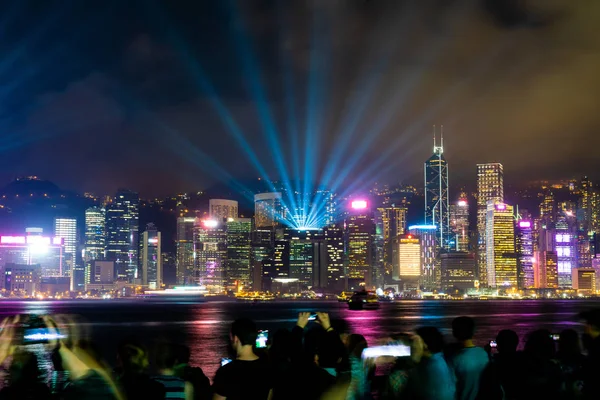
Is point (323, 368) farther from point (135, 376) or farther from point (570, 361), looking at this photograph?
point (570, 361)

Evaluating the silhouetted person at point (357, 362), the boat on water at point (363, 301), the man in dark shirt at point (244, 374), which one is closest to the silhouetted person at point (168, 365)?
the silhouetted person at point (357, 362)

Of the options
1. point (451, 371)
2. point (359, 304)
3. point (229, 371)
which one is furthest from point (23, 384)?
point (359, 304)

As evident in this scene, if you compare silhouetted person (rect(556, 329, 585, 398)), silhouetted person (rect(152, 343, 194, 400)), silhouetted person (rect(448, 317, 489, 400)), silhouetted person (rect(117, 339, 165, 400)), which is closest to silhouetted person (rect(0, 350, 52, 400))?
silhouetted person (rect(117, 339, 165, 400))

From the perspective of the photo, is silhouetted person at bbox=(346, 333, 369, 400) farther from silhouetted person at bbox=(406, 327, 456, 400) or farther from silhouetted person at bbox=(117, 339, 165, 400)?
silhouetted person at bbox=(117, 339, 165, 400)

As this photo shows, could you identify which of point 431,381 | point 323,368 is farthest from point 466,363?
point 323,368

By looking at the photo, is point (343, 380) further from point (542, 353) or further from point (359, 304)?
point (359, 304)

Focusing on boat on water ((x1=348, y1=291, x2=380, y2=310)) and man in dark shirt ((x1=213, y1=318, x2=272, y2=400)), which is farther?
boat on water ((x1=348, y1=291, x2=380, y2=310))
